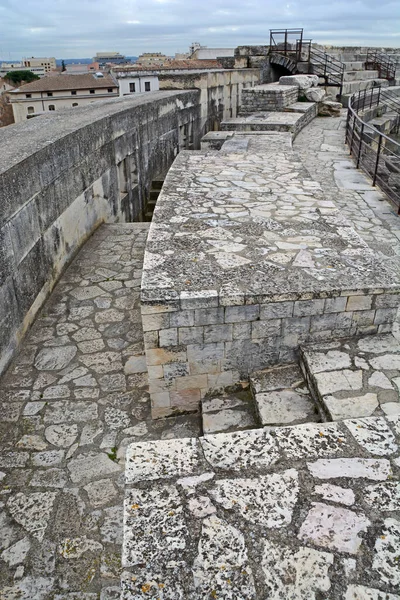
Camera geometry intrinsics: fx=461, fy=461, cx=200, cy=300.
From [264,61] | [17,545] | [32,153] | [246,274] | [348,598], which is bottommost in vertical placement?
[17,545]

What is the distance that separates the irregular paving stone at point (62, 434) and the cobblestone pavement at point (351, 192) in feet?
12.3

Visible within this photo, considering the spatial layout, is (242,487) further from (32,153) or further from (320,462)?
(32,153)

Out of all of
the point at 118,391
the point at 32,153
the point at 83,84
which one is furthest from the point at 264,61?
the point at 83,84

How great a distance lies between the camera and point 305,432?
2664mm

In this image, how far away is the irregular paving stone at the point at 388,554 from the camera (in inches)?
75.0

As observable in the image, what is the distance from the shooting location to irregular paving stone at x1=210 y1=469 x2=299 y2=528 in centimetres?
219

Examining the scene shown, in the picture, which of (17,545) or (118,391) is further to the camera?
(118,391)

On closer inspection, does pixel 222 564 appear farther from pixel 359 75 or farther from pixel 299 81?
pixel 359 75

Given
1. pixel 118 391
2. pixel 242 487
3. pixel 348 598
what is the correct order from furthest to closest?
pixel 118 391 < pixel 242 487 < pixel 348 598

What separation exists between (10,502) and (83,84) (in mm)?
60011

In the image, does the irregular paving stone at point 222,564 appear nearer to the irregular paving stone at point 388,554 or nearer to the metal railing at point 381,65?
the irregular paving stone at point 388,554

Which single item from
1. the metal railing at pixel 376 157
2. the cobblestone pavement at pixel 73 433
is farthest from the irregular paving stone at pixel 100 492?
the metal railing at pixel 376 157

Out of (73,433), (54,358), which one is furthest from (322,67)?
(73,433)

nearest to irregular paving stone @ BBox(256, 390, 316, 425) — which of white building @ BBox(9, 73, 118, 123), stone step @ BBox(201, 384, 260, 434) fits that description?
stone step @ BBox(201, 384, 260, 434)
